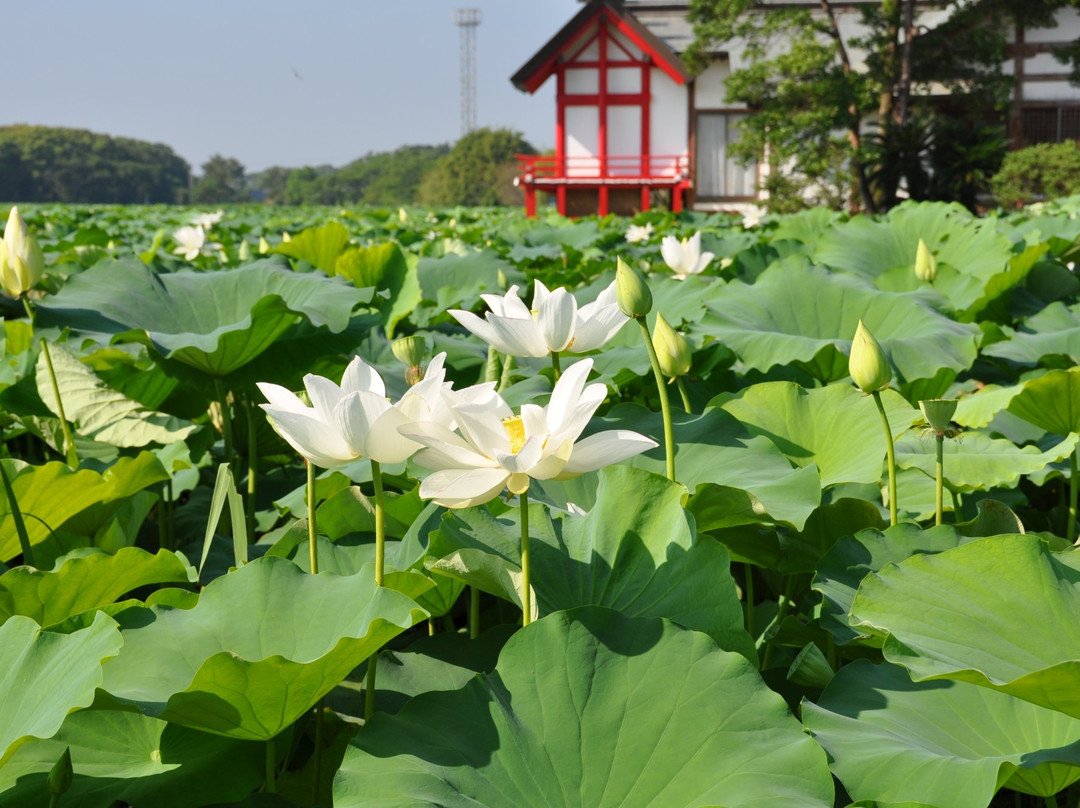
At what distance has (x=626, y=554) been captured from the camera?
0.85 metres

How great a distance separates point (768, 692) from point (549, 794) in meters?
0.16

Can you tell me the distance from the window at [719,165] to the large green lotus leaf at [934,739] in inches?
642

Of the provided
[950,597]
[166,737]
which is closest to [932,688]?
[950,597]

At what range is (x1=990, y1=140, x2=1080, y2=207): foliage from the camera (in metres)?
12.7

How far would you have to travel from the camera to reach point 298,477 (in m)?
1.67

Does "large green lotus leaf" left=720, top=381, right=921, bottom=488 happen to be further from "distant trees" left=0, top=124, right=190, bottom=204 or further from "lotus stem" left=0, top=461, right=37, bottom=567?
"distant trees" left=0, top=124, right=190, bottom=204

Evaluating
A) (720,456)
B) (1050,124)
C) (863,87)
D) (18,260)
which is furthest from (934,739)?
(1050,124)

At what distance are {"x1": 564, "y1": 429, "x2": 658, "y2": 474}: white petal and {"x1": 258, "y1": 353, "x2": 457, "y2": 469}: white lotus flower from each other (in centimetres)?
9

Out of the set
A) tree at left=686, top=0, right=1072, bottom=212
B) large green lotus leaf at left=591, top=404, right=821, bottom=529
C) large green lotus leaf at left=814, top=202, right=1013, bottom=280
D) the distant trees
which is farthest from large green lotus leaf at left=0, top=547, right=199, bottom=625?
the distant trees

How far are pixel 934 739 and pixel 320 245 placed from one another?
228 centimetres

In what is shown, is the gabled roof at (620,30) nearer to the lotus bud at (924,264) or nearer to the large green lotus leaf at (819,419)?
the lotus bud at (924,264)

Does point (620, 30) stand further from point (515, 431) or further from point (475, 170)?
point (475, 170)

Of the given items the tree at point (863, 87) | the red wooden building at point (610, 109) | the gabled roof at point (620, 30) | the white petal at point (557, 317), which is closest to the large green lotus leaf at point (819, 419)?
the white petal at point (557, 317)

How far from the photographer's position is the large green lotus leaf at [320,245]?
8.71 feet
